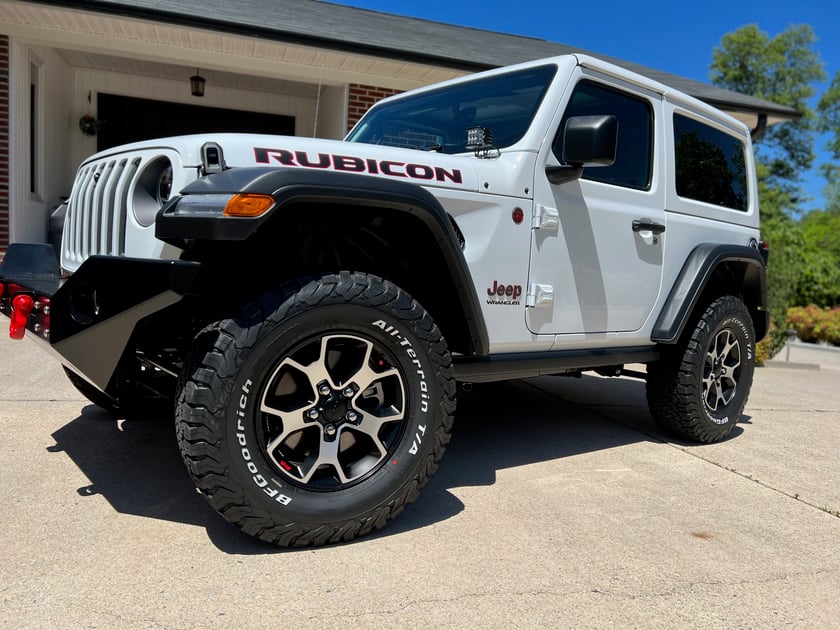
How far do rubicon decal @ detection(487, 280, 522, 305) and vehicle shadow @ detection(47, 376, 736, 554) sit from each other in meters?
0.90

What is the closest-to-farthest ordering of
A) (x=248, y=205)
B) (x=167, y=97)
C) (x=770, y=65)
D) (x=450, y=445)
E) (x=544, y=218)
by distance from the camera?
(x=248, y=205)
(x=544, y=218)
(x=450, y=445)
(x=167, y=97)
(x=770, y=65)

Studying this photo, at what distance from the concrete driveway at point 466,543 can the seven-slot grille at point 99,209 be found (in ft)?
3.37

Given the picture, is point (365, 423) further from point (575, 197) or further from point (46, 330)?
point (575, 197)

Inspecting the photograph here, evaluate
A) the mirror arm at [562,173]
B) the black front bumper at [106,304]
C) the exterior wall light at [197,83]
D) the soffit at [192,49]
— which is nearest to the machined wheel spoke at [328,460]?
the black front bumper at [106,304]

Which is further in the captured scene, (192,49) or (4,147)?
(192,49)

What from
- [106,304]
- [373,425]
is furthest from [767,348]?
[106,304]

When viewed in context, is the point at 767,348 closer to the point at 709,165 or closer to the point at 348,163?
the point at 709,165

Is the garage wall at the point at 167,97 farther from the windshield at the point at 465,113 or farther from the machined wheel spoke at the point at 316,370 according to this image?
the machined wheel spoke at the point at 316,370

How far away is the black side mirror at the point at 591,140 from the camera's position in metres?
2.90

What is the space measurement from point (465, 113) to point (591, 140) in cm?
85

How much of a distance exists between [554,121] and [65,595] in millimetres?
2668

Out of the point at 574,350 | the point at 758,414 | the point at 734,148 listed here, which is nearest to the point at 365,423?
the point at 574,350

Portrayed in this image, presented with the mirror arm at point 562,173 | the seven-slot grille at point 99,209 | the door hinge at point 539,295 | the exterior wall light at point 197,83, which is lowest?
the door hinge at point 539,295

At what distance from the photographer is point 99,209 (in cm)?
280
